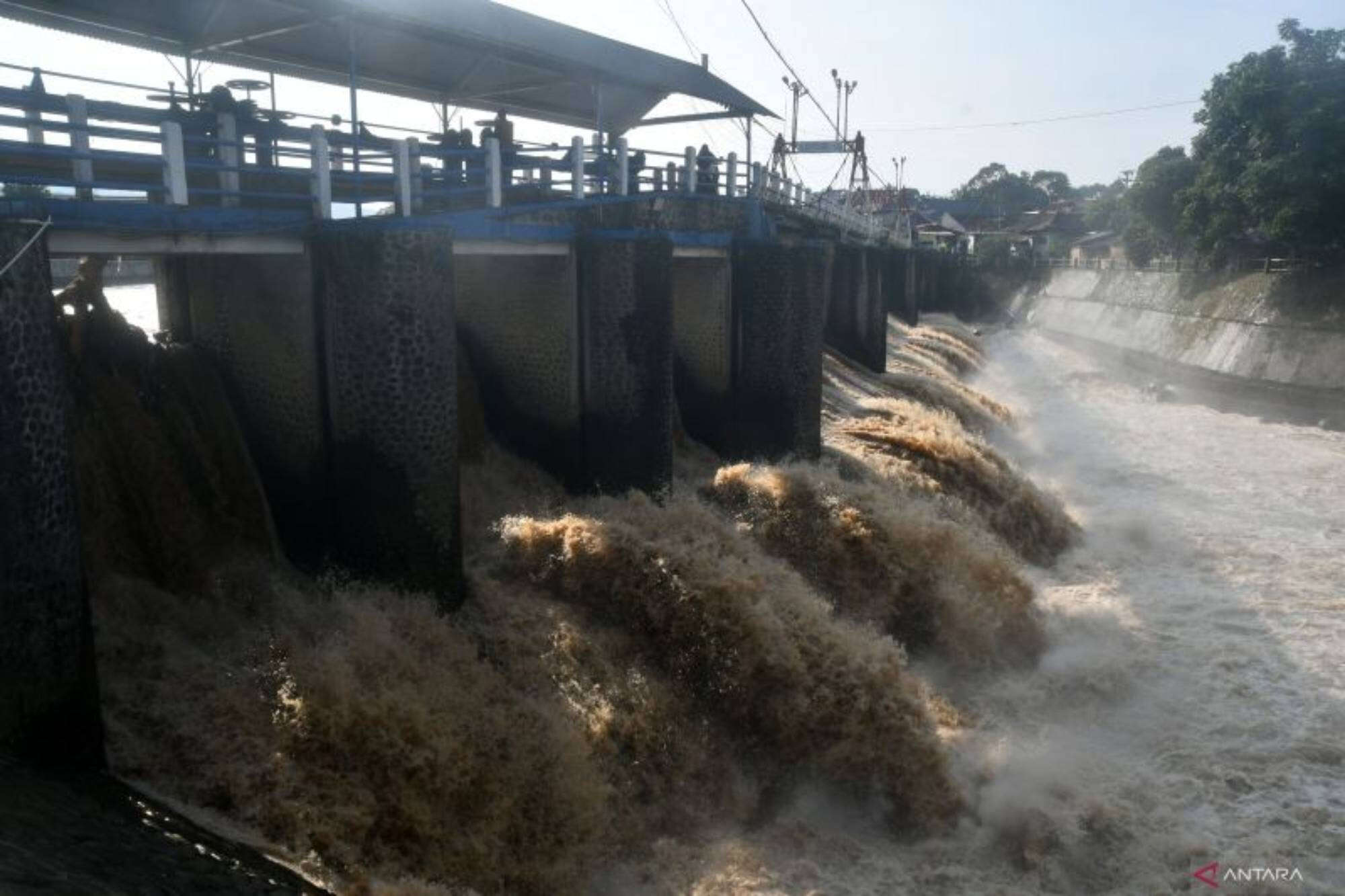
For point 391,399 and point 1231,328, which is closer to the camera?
point 391,399

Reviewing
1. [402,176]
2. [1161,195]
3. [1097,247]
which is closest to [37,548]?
[402,176]

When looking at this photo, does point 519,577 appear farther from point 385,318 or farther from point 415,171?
point 415,171

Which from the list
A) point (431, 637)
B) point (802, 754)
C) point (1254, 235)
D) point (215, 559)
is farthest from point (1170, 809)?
point (1254, 235)

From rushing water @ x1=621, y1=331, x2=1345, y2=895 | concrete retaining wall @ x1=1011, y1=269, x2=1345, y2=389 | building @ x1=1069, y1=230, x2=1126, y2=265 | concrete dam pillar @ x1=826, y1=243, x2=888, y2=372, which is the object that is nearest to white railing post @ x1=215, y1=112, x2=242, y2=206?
rushing water @ x1=621, y1=331, x2=1345, y2=895

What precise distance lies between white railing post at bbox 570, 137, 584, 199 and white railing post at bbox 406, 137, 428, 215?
2071mm

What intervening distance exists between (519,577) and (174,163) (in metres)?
5.33

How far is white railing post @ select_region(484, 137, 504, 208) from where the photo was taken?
12391mm

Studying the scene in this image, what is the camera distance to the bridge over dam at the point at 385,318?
7156 mm

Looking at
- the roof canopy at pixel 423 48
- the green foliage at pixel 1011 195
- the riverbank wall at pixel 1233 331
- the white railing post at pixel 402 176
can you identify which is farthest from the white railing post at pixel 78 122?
the green foliage at pixel 1011 195

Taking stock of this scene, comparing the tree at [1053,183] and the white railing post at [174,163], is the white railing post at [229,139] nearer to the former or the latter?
the white railing post at [174,163]

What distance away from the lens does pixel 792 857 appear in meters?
8.75

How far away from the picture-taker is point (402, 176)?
10898mm

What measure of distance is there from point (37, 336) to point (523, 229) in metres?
6.77

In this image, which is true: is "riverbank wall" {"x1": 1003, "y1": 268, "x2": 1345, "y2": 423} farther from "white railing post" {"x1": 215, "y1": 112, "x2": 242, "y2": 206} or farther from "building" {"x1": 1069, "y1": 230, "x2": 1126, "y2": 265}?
"white railing post" {"x1": 215, "y1": 112, "x2": 242, "y2": 206}
